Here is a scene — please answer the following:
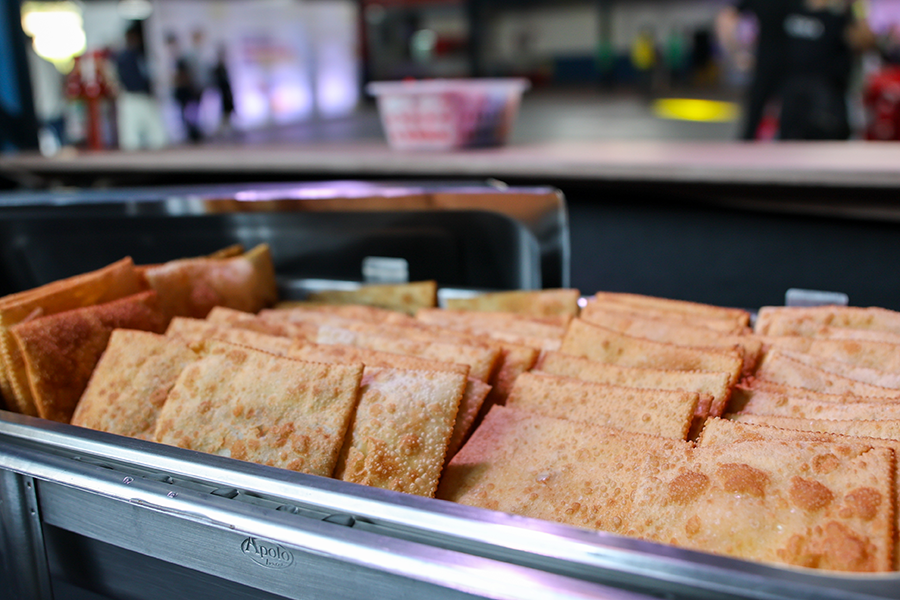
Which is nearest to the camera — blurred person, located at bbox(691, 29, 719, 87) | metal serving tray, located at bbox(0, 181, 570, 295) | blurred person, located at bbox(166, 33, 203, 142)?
metal serving tray, located at bbox(0, 181, 570, 295)

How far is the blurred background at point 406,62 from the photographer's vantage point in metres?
6.57

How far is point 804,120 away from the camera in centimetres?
364

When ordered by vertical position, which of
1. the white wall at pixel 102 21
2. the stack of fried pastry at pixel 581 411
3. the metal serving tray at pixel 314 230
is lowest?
the stack of fried pastry at pixel 581 411

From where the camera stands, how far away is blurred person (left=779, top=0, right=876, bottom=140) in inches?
139

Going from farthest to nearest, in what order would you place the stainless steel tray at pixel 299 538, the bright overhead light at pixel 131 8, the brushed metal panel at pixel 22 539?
1. the bright overhead light at pixel 131 8
2. the brushed metal panel at pixel 22 539
3. the stainless steel tray at pixel 299 538

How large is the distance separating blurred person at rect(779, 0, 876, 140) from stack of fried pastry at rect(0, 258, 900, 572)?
288cm

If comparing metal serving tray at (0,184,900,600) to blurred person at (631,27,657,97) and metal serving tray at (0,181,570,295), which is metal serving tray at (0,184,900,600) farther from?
blurred person at (631,27,657,97)

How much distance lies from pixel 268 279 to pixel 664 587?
46.5 inches

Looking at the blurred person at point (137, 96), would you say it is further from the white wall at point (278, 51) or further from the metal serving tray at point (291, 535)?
the metal serving tray at point (291, 535)

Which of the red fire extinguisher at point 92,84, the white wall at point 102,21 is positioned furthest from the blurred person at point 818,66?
Answer: the white wall at point 102,21

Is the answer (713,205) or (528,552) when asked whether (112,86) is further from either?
(528,552)

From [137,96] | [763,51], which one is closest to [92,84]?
[763,51]

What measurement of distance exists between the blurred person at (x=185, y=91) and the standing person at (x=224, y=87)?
278 mm

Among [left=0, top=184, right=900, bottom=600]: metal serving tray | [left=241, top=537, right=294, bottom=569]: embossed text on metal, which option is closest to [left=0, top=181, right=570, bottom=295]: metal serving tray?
[left=0, top=184, right=900, bottom=600]: metal serving tray
